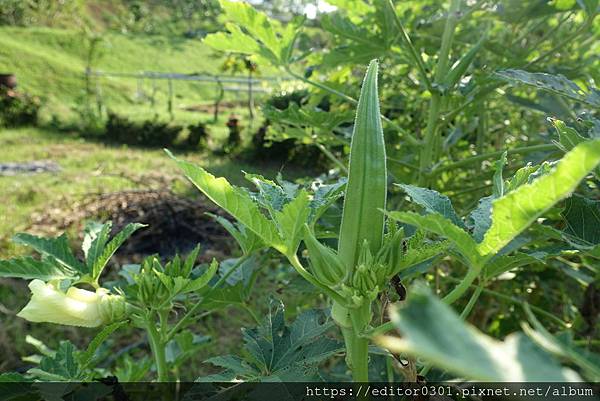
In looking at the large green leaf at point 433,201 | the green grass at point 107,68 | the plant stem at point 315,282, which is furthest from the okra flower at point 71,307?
the green grass at point 107,68

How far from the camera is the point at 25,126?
638 centimetres

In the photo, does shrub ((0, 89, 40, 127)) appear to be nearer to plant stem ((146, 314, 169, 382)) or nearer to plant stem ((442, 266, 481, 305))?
plant stem ((146, 314, 169, 382))

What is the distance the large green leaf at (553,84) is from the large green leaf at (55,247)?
58 centimetres

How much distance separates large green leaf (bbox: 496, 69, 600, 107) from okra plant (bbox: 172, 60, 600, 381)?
23 cm

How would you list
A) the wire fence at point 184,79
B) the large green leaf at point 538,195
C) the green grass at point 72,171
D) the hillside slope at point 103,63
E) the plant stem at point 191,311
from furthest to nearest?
1. the hillside slope at point 103,63
2. the wire fence at point 184,79
3. the green grass at point 72,171
4. the plant stem at point 191,311
5. the large green leaf at point 538,195

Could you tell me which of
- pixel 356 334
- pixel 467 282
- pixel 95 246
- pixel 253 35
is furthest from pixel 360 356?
pixel 253 35

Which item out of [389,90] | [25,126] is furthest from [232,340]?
[25,126]

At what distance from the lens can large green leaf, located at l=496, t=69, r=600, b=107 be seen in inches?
24.9

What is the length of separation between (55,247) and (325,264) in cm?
39

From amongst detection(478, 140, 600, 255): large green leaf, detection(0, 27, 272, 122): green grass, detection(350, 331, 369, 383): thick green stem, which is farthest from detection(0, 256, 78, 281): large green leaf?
detection(0, 27, 272, 122): green grass

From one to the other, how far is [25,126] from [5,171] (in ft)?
7.44

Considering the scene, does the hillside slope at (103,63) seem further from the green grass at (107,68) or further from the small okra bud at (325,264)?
the small okra bud at (325,264)

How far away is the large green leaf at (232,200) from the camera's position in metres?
0.40

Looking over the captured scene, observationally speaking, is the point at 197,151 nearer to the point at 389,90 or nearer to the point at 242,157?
the point at 242,157
